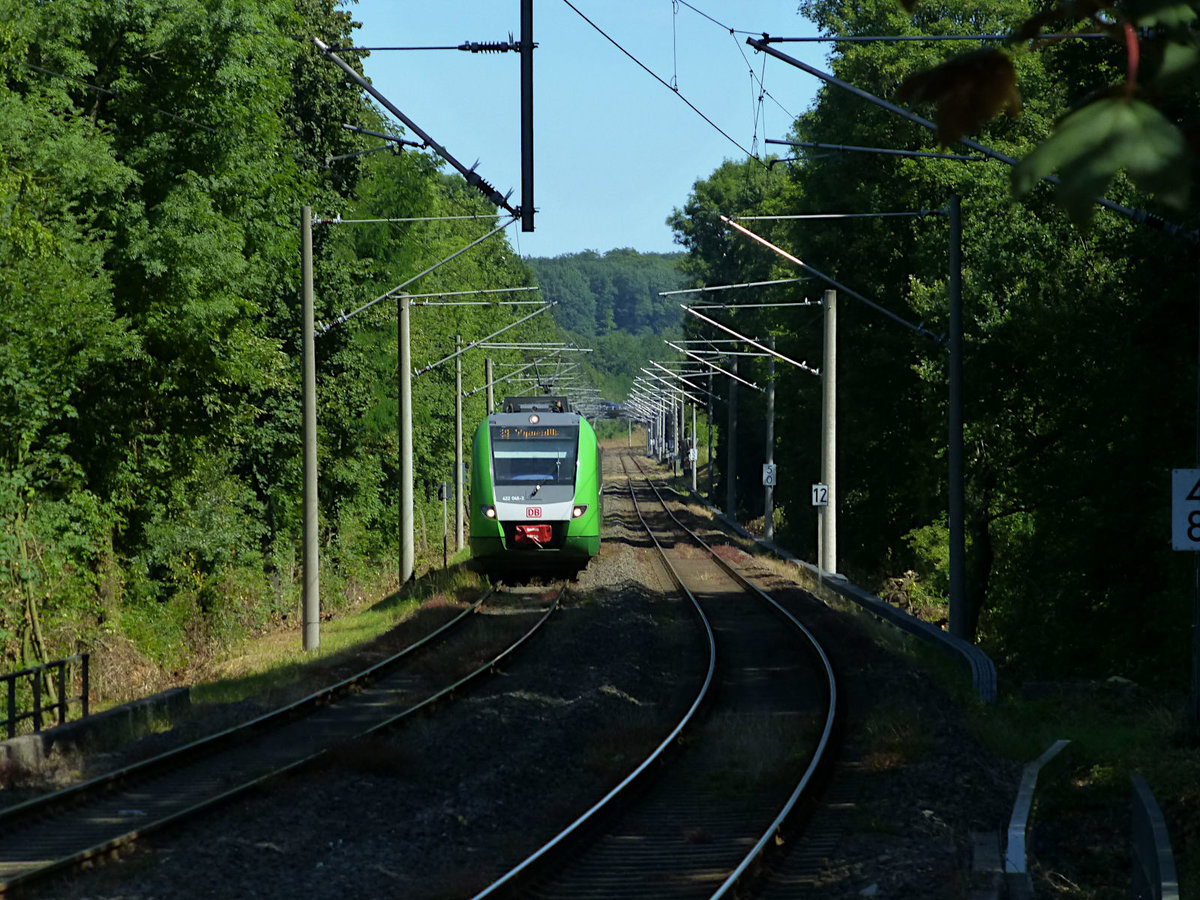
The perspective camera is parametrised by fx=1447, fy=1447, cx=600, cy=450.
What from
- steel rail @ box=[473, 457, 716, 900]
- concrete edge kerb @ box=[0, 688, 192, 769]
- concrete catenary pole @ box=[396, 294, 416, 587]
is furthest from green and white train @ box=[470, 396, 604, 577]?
concrete edge kerb @ box=[0, 688, 192, 769]

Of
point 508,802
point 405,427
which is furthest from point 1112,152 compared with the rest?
point 405,427

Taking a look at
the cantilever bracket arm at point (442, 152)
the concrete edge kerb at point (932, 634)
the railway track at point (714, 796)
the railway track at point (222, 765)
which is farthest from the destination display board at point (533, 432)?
the cantilever bracket arm at point (442, 152)

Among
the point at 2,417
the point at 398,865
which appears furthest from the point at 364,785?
the point at 2,417

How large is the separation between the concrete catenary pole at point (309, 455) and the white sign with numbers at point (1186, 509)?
14.8m

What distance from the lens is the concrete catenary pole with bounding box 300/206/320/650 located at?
2377cm

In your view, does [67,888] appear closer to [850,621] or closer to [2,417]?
[2,417]

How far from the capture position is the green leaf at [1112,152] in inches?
74.2

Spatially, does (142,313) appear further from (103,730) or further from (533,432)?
(103,730)

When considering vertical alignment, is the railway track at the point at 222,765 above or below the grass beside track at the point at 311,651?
above

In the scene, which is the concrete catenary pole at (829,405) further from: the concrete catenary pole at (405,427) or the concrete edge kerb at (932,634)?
the concrete catenary pole at (405,427)

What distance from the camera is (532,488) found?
96.8ft

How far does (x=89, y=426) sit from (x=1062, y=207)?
28.8 meters

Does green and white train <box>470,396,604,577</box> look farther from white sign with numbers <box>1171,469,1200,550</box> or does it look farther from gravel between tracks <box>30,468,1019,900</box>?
white sign with numbers <box>1171,469,1200,550</box>

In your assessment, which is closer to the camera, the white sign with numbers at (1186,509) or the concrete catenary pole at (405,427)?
the white sign with numbers at (1186,509)
